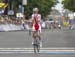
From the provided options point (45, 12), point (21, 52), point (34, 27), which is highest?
point (34, 27)

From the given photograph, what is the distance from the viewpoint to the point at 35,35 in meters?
16.1

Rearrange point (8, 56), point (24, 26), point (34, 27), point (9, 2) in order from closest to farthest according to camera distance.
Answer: point (8, 56), point (34, 27), point (24, 26), point (9, 2)

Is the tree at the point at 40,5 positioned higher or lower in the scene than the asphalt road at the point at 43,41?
lower

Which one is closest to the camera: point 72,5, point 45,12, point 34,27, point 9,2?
point 34,27

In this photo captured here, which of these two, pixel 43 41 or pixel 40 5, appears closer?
pixel 43 41

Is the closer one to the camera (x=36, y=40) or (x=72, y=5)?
(x=36, y=40)

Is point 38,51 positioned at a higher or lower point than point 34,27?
lower

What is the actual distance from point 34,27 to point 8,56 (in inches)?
78.7

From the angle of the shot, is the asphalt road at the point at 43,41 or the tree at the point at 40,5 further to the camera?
the tree at the point at 40,5

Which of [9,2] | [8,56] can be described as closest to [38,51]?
[8,56]

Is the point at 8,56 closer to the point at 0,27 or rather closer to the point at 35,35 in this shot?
the point at 35,35

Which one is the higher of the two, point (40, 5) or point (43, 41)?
point (43, 41)

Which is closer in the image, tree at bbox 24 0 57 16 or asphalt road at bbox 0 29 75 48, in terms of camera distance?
asphalt road at bbox 0 29 75 48

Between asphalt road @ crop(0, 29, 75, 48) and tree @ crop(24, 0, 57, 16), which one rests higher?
asphalt road @ crop(0, 29, 75, 48)
